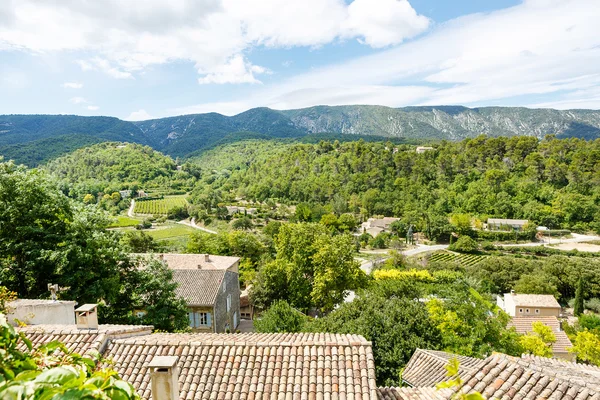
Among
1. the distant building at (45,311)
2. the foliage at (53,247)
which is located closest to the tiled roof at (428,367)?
the foliage at (53,247)

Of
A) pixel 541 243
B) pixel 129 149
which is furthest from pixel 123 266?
pixel 129 149

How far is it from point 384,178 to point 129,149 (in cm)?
7892

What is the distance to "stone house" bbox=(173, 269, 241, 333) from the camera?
19.1 metres

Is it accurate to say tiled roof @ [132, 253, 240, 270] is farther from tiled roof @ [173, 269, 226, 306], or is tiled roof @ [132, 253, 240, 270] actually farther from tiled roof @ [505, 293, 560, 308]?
tiled roof @ [505, 293, 560, 308]

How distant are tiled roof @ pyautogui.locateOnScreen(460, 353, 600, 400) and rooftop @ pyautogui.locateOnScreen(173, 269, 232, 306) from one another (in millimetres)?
15311

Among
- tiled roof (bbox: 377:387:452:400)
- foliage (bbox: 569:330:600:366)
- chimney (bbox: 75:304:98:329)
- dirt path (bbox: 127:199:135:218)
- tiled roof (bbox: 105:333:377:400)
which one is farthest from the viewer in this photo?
dirt path (bbox: 127:199:135:218)

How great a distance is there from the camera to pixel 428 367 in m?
10.6

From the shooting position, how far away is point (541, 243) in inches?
2466

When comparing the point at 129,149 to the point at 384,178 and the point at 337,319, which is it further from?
the point at 337,319

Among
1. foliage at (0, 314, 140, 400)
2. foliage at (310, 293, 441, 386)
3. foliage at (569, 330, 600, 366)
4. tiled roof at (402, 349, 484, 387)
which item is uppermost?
foliage at (0, 314, 140, 400)

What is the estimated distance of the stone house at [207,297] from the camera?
62.5 feet

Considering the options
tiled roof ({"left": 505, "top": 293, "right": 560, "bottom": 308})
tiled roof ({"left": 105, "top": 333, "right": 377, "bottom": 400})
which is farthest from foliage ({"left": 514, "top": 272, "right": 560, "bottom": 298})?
tiled roof ({"left": 105, "top": 333, "right": 377, "bottom": 400})

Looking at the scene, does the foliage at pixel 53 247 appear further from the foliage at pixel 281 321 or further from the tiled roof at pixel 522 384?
the tiled roof at pixel 522 384

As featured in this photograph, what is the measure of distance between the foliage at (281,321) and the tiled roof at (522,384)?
10940 millimetres
